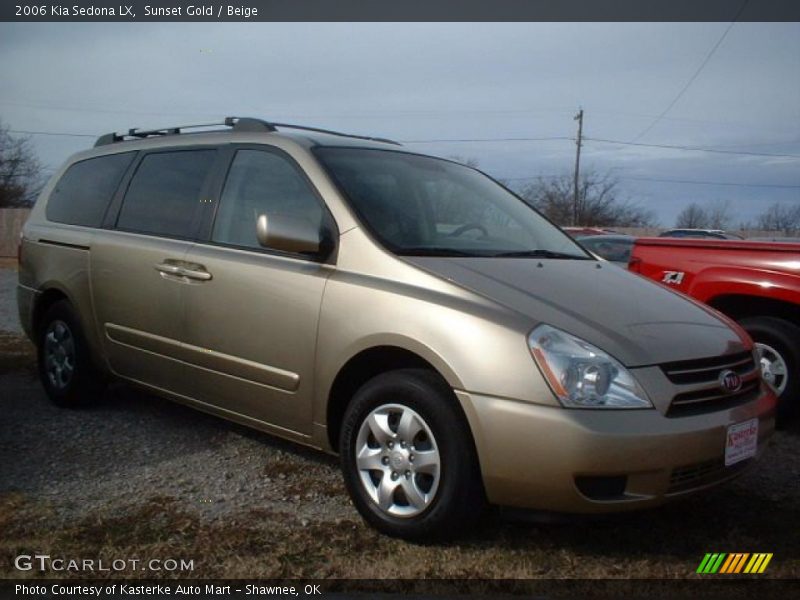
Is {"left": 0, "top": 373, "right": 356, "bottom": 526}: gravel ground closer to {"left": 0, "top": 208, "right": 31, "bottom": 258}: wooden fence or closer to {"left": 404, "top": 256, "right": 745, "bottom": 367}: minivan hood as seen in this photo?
{"left": 404, "top": 256, "right": 745, "bottom": 367}: minivan hood

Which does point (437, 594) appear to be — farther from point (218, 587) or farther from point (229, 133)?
point (229, 133)

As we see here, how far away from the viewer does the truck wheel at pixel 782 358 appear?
5.10 meters

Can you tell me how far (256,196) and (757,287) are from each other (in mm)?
3354

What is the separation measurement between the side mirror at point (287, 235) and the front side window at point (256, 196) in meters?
0.17

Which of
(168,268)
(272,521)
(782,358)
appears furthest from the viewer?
(782,358)

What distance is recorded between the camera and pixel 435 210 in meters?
4.10

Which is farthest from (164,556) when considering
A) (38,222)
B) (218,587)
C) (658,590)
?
(38,222)

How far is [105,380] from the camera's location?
518 cm

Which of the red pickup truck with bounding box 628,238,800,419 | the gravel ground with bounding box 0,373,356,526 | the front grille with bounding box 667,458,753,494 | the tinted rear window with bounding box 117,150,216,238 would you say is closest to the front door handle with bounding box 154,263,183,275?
the tinted rear window with bounding box 117,150,216,238

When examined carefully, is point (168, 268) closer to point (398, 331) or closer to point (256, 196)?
point (256, 196)

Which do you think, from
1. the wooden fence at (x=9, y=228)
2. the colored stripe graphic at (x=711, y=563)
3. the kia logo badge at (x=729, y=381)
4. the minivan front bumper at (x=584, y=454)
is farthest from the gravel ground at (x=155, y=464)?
the wooden fence at (x=9, y=228)

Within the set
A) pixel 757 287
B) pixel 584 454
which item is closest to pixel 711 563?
pixel 584 454

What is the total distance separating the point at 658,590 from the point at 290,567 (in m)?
1.36

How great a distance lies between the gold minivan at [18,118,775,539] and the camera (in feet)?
9.65
